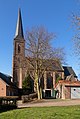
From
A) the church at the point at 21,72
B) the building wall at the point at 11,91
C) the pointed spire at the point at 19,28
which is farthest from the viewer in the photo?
the church at the point at 21,72

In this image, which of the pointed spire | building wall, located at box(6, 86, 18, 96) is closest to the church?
the pointed spire

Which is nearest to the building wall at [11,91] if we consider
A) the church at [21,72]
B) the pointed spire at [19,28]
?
the church at [21,72]

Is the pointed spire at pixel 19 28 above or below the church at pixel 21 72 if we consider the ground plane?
above

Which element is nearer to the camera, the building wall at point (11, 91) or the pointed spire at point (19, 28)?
the building wall at point (11, 91)

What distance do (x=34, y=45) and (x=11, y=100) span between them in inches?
1004

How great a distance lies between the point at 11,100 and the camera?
26703 millimetres

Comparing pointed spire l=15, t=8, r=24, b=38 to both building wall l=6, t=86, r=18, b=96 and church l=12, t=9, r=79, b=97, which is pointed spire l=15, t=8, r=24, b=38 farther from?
building wall l=6, t=86, r=18, b=96

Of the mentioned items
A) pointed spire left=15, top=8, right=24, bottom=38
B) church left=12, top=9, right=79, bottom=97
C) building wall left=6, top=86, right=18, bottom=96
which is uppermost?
pointed spire left=15, top=8, right=24, bottom=38

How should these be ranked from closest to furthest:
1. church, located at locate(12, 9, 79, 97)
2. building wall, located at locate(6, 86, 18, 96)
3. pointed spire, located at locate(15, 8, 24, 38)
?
building wall, located at locate(6, 86, 18, 96)
pointed spire, located at locate(15, 8, 24, 38)
church, located at locate(12, 9, 79, 97)

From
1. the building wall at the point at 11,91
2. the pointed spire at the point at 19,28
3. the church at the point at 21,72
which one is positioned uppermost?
the pointed spire at the point at 19,28

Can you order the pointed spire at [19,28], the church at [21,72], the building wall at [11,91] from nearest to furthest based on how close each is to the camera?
1. the building wall at [11,91]
2. the pointed spire at [19,28]
3. the church at [21,72]

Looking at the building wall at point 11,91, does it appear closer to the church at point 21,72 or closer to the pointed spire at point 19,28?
the church at point 21,72

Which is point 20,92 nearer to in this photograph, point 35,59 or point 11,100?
point 35,59

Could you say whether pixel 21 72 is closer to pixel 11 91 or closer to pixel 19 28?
pixel 19 28
